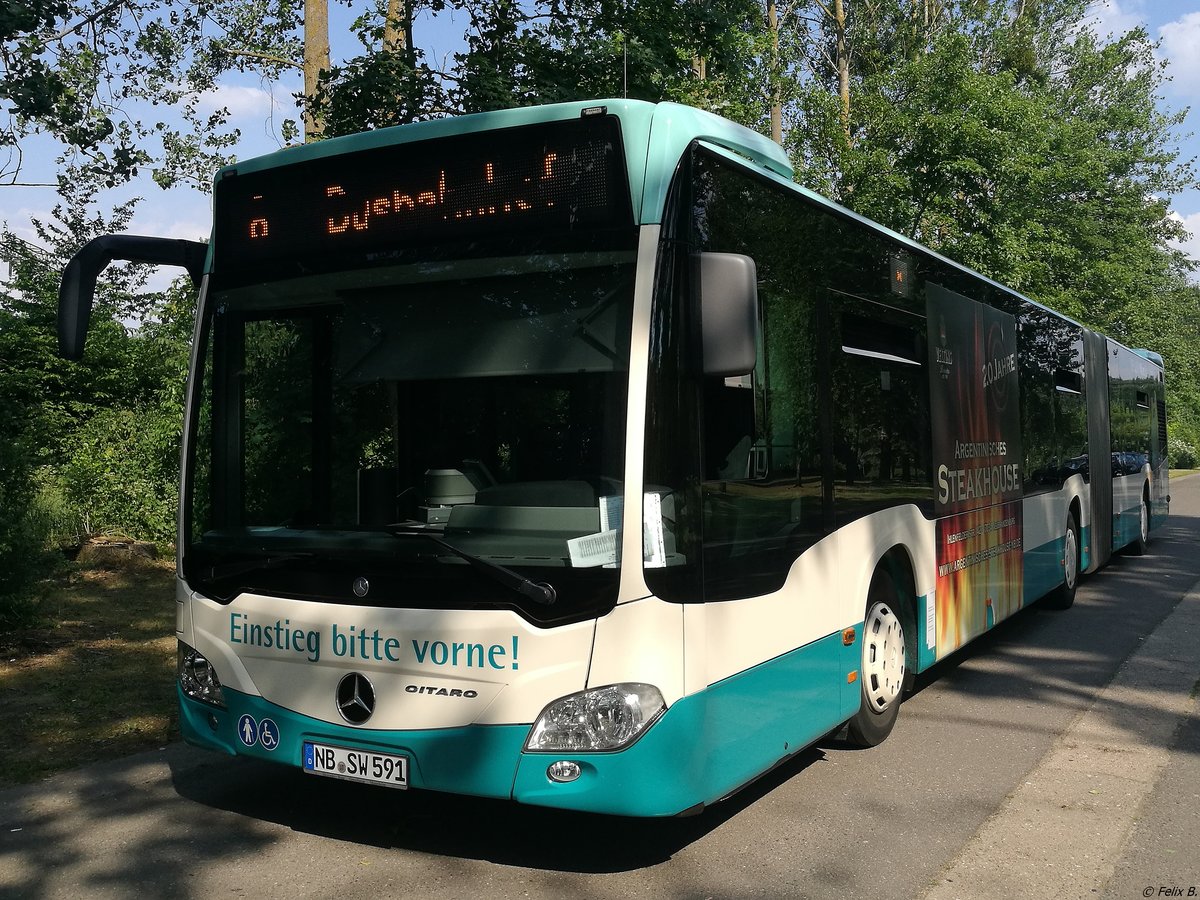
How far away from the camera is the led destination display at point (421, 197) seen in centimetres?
404

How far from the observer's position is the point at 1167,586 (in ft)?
39.5

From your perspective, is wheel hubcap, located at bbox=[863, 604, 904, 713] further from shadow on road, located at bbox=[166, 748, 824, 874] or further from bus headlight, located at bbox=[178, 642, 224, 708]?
bus headlight, located at bbox=[178, 642, 224, 708]

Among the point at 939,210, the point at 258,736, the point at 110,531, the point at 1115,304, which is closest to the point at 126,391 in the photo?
the point at 110,531

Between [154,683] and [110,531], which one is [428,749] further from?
[110,531]

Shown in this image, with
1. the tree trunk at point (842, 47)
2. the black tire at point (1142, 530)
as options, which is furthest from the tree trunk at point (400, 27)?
the tree trunk at point (842, 47)

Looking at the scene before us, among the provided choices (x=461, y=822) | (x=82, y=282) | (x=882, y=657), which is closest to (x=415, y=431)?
(x=82, y=282)

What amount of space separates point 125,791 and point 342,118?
753 cm

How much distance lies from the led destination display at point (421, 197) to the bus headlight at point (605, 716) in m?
1.62

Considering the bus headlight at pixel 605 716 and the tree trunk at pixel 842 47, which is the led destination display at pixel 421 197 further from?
the tree trunk at pixel 842 47

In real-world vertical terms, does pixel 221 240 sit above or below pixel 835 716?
above

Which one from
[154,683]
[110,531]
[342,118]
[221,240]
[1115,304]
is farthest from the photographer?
[1115,304]

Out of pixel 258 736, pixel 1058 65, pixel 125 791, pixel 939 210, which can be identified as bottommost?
pixel 125 791

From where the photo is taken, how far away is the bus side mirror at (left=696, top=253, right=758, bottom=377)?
3867 millimetres

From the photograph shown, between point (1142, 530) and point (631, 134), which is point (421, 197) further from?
point (1142, 530)
